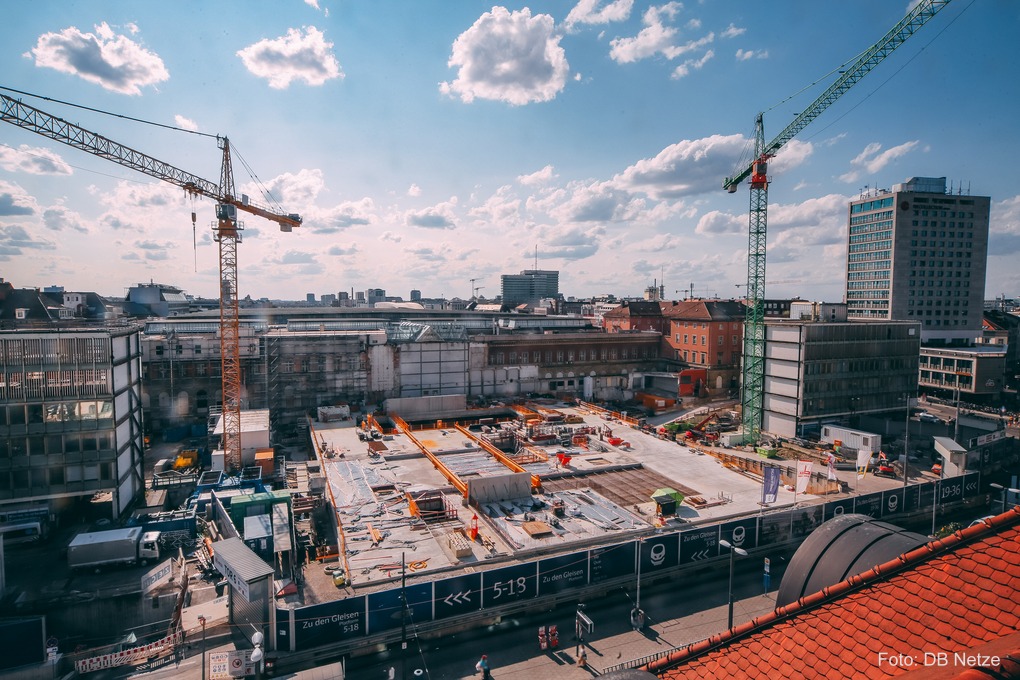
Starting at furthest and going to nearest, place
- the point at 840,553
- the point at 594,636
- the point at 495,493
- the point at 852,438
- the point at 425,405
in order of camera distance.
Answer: the point at 425,405 → the point at 852,438 → the point at 495,493 → the point at 594,636 → the point at 840,553

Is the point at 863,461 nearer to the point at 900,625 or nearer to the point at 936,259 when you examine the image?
the point at 900,625

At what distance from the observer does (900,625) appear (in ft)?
18.7

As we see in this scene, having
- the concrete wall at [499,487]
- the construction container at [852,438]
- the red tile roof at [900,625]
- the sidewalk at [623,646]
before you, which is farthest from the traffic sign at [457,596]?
the construction container at [852,438]

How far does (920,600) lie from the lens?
5.77m

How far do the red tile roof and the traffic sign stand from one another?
55.4 ft

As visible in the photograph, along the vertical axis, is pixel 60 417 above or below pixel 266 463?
above

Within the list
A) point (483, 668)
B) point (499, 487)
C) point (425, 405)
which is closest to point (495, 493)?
point (499, 487)

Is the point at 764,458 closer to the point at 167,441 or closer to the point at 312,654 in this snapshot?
the point at 312,654

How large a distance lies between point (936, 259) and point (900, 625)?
12120cm

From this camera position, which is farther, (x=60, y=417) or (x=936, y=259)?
(x=936, y=259)

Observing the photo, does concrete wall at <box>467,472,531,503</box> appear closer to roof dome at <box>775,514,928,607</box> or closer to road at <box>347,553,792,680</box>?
road at <box>347,553,792,680</box>

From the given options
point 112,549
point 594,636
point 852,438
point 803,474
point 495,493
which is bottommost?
point 594,636

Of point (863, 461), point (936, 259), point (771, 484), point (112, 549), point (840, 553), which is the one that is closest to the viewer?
point (840, 553)

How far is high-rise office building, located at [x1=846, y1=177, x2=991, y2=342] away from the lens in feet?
326
